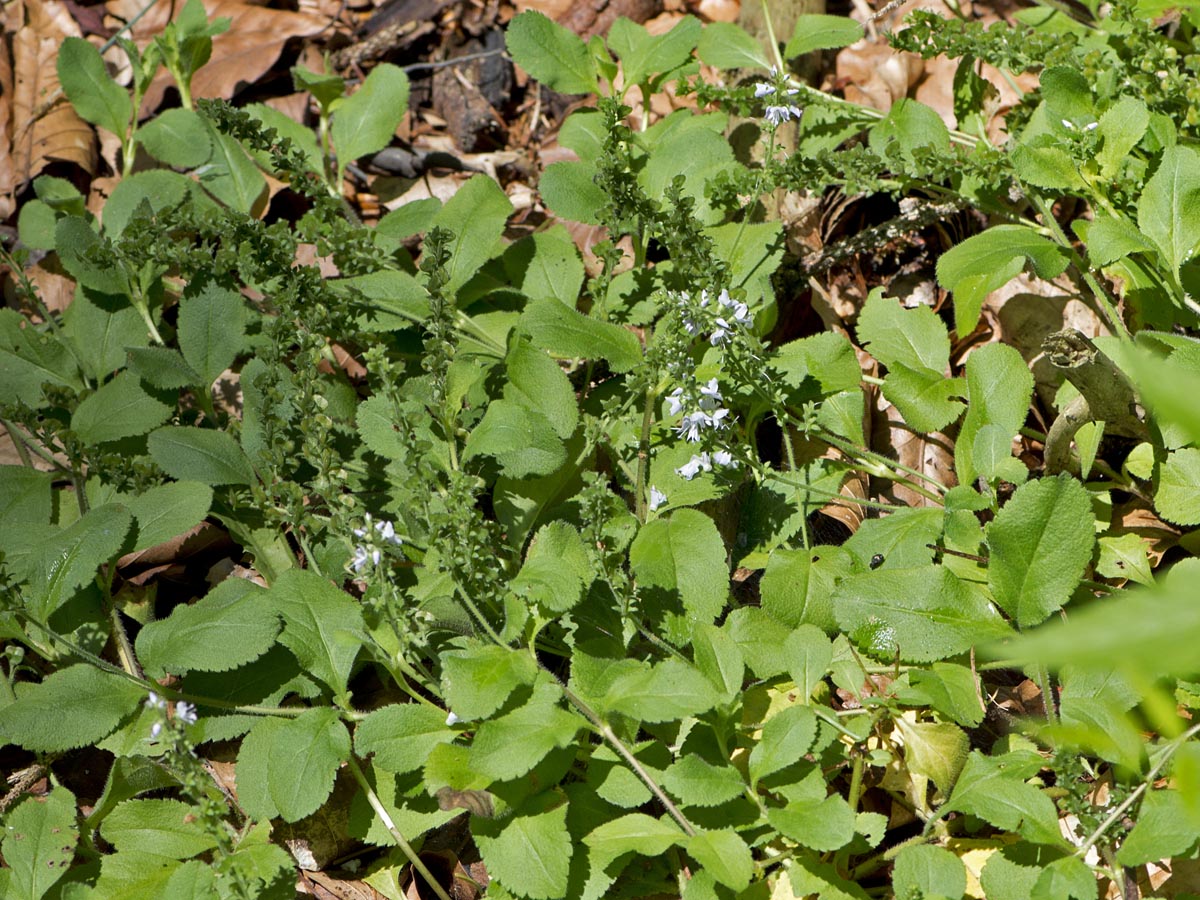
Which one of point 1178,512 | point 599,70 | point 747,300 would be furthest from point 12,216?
point 1178,512

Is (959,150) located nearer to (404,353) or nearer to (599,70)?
(599,70)

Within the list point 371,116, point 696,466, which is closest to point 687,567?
point 696,466

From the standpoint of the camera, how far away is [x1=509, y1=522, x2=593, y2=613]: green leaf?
2430 millimetres

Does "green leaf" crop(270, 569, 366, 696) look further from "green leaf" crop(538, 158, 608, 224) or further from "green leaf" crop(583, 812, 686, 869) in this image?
"green leaf" crop(538, 158, 608, 224)

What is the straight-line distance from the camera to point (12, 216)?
4.70m

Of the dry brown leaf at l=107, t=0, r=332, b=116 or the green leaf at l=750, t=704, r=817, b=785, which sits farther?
the dry brown leaf at l=107, t=0, r=332, b=116

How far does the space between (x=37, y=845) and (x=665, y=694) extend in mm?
1589

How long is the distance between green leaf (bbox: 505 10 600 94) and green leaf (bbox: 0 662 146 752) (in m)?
2.30

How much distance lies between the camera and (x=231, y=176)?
12.9 feet

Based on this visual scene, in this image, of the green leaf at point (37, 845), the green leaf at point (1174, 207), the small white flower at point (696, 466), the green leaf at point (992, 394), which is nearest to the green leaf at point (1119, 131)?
the green leaf at point (1174, 207)

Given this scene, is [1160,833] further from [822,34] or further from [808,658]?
[822,34]

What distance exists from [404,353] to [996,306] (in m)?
2.06

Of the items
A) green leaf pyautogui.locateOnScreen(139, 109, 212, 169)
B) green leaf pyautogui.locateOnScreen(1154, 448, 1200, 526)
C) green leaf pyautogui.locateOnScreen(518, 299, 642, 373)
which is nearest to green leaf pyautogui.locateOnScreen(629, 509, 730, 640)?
green leaf pyautogui.locateOnScreen(518, 299, 642, 373)

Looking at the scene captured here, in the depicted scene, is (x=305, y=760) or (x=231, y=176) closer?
(x=305, y=760)
